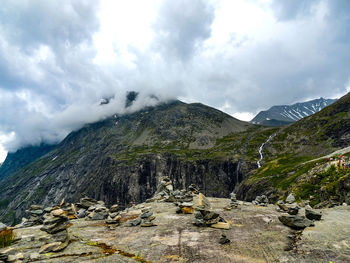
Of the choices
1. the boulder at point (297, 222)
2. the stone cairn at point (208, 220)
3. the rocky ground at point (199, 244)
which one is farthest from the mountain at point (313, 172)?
the stone cairn at point (208, 220)

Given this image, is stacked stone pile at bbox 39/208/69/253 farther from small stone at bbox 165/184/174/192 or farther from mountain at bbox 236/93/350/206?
mountain at bbox 236/93/350/206

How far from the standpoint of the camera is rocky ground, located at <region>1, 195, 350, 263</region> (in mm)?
10266

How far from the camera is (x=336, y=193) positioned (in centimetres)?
3444

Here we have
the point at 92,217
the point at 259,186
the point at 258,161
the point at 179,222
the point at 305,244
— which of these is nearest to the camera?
the point at 305,244

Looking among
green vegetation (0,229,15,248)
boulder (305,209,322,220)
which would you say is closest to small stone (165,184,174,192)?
boulder (305,209,322,220)

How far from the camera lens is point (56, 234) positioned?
1339 centimetres

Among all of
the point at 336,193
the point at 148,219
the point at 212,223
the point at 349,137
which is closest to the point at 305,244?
the point at 212,223

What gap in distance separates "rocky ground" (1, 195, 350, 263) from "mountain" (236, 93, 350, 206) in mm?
23823

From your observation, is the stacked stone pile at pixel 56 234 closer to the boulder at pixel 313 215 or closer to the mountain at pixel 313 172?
the boulder at pixel 313 215

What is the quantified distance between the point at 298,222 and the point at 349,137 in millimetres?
191344

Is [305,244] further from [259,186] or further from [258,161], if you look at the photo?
[258,161]

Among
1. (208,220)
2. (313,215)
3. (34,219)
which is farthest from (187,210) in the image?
(34,219)

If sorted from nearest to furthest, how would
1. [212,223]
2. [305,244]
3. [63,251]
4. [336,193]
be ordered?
[305,244]
[63,251]
[212,223]
[336,193]

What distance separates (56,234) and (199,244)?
32.8ft
